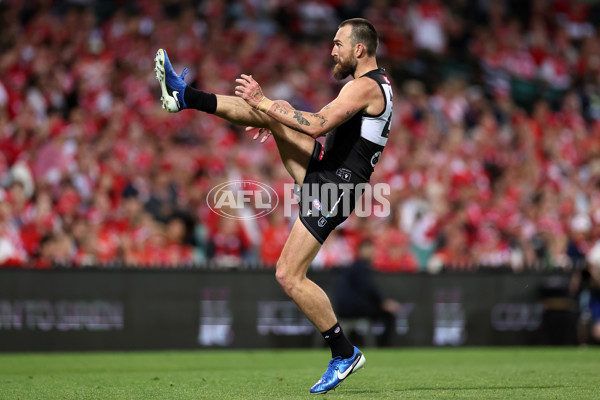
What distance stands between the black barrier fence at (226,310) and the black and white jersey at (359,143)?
6.13 m

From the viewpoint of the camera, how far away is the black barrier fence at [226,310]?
12.3m

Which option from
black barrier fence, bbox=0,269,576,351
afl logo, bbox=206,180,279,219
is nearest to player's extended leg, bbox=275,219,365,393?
black barrier fence, bbox=0,269,576,351

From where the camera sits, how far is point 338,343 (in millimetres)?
7051

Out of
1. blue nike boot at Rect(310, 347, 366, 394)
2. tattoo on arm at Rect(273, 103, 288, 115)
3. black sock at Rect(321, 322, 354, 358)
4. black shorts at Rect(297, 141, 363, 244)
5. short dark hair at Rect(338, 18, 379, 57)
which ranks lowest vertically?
blue nike boot at Rect(310, 347, 366, 394)

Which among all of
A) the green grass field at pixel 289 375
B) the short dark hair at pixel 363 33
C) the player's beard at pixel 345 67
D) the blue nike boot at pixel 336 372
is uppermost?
the short dark hair at pixel 363 33

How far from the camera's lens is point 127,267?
41.4 ft

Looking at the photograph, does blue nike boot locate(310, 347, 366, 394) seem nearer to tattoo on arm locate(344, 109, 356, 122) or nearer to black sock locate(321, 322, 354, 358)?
black sock locate(321, 322, 354, 358)

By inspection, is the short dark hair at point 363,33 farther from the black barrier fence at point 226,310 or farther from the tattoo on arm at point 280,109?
the black barrier fence at point 226,310

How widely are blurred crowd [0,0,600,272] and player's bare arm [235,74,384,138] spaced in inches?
251

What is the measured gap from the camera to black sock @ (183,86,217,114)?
7109 mm

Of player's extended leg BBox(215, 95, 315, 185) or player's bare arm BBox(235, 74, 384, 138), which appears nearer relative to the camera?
player's bare arm BBox(235, 74, 384, 138)

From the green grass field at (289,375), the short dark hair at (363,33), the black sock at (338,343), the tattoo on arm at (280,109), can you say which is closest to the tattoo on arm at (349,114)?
the tattoo on arm at (280,109)

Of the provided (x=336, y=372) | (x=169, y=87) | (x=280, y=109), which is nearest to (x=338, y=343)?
(x=336, y=372)

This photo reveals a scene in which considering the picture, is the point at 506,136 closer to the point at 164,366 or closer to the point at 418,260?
the point at 418,260
